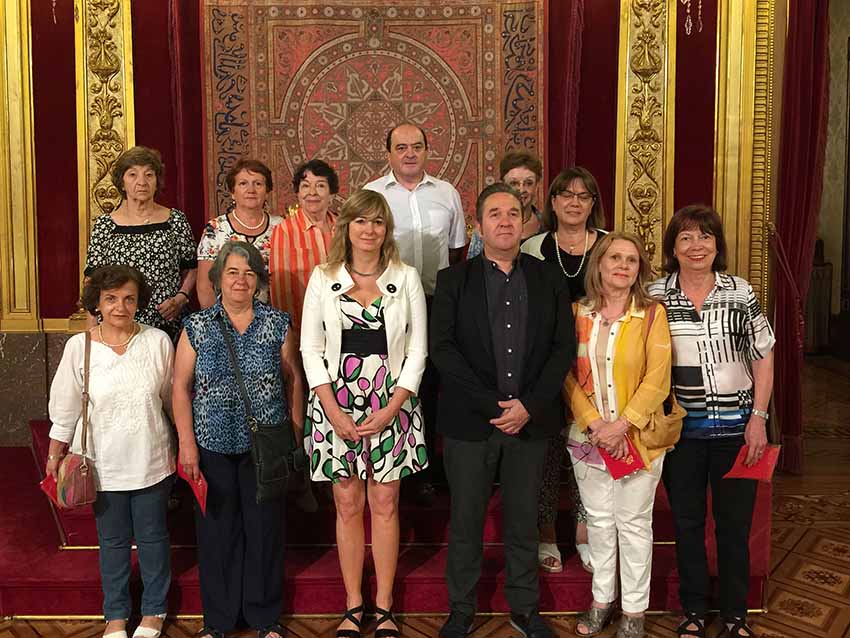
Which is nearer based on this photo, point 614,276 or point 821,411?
point 614,276

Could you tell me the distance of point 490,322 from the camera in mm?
3240

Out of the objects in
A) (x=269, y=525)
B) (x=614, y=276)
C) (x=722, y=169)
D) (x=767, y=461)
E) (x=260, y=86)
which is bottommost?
(x=269, y=525)

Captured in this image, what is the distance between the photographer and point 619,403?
127 inches

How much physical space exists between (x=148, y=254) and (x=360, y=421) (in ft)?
4.41

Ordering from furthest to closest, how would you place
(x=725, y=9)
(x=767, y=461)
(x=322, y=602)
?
1. (x=725, y=9)
2. (x=322, y=602)
3. (x=767, y=461)

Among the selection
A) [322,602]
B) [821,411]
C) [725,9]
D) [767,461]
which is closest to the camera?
[767,461]

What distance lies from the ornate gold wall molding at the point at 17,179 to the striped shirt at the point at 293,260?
2691 millimetres

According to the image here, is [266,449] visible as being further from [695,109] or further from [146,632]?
[695,109]

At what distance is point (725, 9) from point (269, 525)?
4249 mm

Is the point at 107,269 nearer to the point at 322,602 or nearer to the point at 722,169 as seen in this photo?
the point at 322,602

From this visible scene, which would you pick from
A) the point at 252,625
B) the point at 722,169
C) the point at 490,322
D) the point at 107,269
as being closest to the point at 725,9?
the point at 722,169

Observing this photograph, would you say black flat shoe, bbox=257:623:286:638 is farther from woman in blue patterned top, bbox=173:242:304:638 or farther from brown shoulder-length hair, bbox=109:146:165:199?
brown shoulder-length hair, bbox=109:146:165:199

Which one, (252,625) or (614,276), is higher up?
(614,276)

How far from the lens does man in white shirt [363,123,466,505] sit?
3.77m
